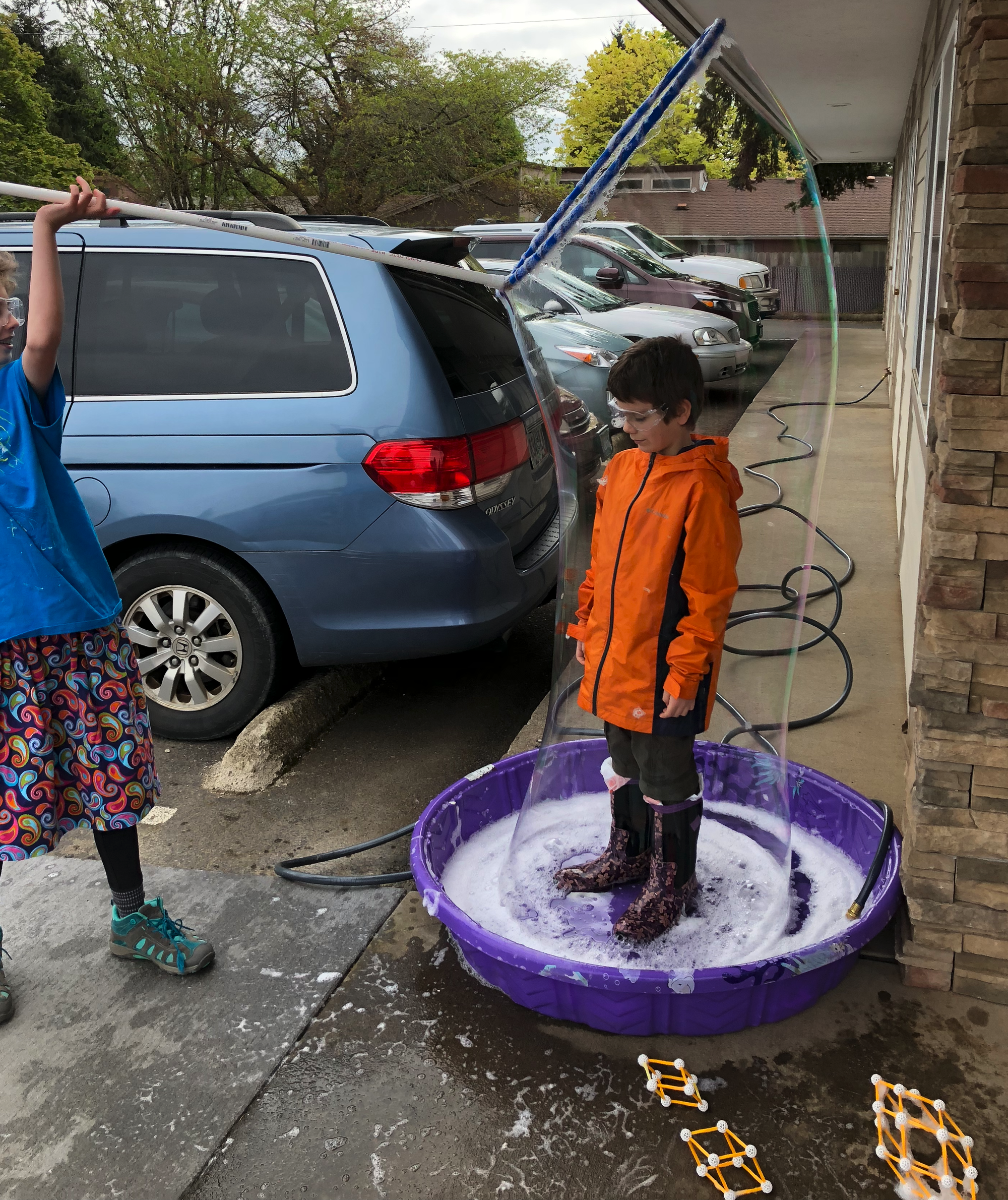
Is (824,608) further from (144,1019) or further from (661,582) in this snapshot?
(144,1019)

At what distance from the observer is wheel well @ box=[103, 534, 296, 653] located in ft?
→ 12.7

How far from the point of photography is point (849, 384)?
12.9m

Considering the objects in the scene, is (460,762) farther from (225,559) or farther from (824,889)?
(824,889)

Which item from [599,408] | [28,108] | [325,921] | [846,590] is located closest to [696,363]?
[599,408]

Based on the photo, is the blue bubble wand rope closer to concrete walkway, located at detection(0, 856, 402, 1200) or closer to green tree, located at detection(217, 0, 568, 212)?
concrete walkway, located at detection(0, 856, 402, 1200)

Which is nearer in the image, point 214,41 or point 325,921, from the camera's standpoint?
point 325,921

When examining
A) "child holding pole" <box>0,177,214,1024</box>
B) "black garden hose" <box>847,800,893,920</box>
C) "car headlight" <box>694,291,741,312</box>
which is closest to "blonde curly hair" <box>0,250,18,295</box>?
"child holding pole" <box>0,177,214,1024</box>

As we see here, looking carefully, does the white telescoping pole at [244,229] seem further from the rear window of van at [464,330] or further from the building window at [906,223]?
the building window at [906,223]

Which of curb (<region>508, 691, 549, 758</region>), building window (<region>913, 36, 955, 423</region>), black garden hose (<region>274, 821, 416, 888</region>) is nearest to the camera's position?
black garden hose (<region>274, 821, 416, 888</region>)

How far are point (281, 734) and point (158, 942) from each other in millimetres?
1259

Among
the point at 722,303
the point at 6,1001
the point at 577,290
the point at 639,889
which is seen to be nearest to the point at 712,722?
the point at 639,889

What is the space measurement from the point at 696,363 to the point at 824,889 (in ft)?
5.19

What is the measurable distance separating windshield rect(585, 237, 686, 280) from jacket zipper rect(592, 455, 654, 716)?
0.58 meters

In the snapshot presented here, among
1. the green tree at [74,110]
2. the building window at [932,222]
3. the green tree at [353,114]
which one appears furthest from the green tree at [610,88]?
the building window at [932,222]
